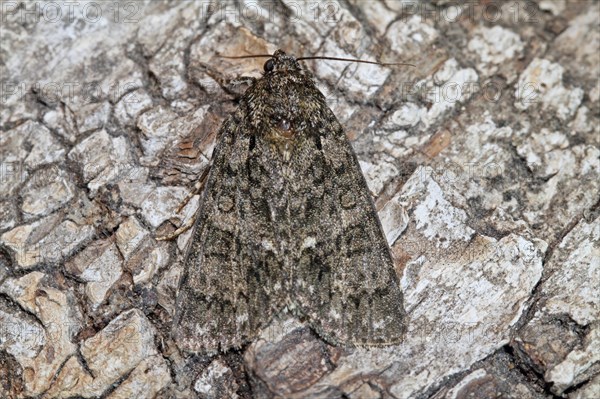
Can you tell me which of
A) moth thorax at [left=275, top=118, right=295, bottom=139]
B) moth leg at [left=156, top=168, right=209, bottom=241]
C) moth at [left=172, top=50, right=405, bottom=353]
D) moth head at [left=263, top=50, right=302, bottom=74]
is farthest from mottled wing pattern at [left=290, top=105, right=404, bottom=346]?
moth leg at [left=156, top=168, right=209, bottom=241]

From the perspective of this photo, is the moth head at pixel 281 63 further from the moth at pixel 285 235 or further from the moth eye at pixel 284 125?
the moth eye at pixel 284 125

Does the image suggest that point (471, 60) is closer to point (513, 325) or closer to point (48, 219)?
point (513, 325)

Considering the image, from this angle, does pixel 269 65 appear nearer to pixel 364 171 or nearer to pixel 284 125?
pixel 284 125

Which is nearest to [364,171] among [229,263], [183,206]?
[229,263]

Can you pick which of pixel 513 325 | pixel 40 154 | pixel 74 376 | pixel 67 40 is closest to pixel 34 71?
pixel 67 40

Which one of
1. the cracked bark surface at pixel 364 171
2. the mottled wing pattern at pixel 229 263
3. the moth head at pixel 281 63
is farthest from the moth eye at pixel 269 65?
the mottled wing pattern at pixel 229 263

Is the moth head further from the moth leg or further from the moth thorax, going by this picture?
the moth leg
